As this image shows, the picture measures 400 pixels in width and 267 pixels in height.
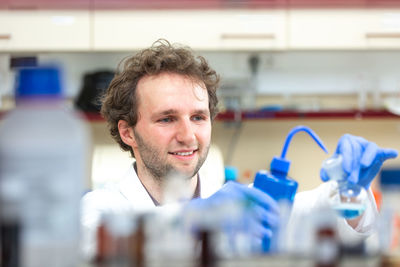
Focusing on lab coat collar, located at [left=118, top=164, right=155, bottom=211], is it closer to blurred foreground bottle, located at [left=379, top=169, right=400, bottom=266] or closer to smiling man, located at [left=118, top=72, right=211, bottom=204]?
smiling man, located at [left=118, top=72, right=211, bottom=204]

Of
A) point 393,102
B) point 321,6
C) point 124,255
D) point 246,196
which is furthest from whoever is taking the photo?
point 393,102

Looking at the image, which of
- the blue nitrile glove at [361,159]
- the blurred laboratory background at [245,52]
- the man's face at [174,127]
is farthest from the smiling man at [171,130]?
the blurred laboratory background at [245,52]

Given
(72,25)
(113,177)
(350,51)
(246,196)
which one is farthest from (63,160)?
(350,51)

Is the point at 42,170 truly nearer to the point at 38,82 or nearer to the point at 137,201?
the point at 38,82

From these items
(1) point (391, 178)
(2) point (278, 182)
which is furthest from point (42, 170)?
(2) point (278, 182)

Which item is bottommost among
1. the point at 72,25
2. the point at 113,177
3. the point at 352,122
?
the point at 113,177

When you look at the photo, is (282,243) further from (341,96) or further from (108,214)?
(341,96)

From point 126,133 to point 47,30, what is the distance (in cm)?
136

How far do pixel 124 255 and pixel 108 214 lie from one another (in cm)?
5

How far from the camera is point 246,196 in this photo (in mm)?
1216

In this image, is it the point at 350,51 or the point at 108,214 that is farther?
the point at 350,51

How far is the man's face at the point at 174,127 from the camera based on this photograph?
1.72 meters

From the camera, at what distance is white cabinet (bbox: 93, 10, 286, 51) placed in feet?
10.1

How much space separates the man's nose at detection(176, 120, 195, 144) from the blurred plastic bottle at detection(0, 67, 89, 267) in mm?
1009
